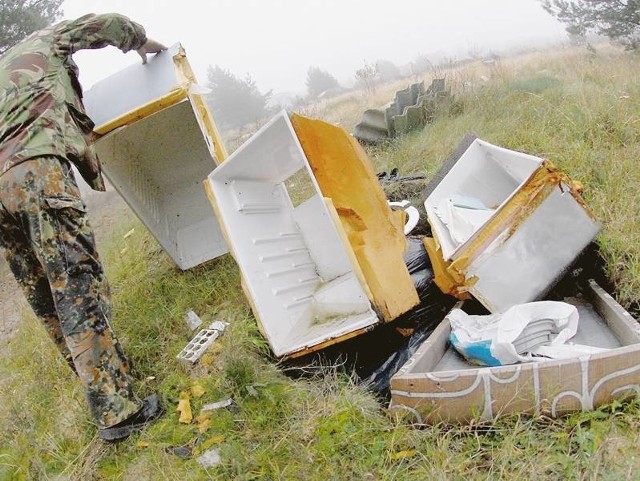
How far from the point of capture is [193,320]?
10.2ft

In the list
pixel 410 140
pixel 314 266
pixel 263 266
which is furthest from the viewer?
pixel 410 140

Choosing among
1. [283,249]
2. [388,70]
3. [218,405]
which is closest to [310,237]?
[283,249]

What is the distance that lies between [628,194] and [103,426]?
2.99 meters

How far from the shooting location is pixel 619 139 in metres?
3.39

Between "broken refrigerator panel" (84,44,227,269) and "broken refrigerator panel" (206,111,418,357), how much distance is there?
466 mm

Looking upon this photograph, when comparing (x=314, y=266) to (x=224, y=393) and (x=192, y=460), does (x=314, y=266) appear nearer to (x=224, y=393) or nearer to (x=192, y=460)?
(x=224, y=393)

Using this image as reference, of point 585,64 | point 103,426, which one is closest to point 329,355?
point 103,426

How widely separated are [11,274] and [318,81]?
19.7 meters

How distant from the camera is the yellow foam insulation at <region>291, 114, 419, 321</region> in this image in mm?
2193

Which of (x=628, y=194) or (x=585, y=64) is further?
(x=585, y=64)

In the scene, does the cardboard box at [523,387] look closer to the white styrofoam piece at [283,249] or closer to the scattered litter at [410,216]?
the white styrofoam piece at [283,249]

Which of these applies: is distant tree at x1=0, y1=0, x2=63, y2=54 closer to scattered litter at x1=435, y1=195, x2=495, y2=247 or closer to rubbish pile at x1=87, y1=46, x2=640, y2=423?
rubbish pile at x1=87, y1=46, x2=640, y2=423

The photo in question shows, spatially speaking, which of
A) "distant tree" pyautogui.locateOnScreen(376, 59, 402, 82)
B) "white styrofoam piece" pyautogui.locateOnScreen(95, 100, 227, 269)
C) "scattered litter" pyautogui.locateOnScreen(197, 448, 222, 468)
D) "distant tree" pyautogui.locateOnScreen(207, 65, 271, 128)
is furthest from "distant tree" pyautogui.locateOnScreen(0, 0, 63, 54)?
"distant tree" pyautogui.locateOnScreen(376, 59, 402, 82)

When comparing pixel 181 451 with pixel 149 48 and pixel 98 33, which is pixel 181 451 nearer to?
pixel 98 33
